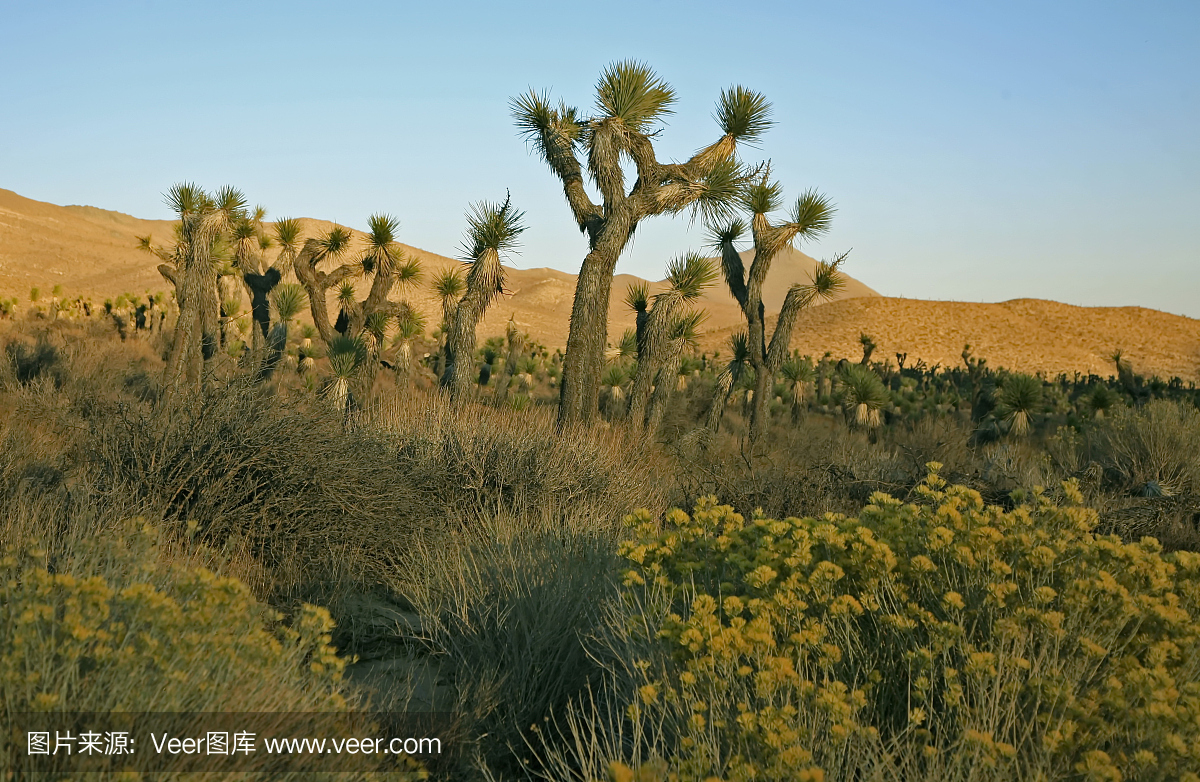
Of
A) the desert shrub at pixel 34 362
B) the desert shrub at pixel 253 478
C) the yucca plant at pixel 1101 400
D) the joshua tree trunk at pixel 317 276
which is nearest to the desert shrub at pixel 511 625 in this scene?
the desert shrub at pixel 253 478

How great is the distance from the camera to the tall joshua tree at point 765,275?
57.9 feet

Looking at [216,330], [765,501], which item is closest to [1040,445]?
[765,501]

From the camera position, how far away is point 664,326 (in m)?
16.4

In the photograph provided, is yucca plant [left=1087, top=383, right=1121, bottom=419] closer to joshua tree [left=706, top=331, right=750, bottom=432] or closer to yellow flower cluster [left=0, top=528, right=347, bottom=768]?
joshua tree [left=706, top=331, right=750, bottom=432]

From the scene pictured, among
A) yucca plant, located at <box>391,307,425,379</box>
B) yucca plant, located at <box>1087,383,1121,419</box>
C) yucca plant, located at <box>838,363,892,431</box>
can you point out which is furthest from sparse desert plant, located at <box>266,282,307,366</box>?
yucca plant, located at <box>1087,383,1121,419</box>

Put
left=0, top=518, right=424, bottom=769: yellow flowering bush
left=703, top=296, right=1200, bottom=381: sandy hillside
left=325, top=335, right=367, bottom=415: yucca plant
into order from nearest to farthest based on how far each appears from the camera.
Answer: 1. left=0, top=518, right=424, bottom=769: yellow flowering bush
2. left=325, top=335, right=367, bottom=415: yucca plant
3. left=703, top=296, right=1200, bottom=381: sandy hillside

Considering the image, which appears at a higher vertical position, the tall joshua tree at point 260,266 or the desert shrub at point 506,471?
the tall joshua tree at point 260,266

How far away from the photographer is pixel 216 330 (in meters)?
19.9

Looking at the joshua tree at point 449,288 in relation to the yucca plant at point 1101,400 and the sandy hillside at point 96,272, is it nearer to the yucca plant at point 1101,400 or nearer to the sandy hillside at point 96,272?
the yucca plant at point 1101,400

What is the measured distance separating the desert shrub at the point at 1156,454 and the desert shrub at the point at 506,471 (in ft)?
19.3

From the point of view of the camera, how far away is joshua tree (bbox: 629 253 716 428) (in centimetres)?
1631

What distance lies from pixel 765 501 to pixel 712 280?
31.2 feet

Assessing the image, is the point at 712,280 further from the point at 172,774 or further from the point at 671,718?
the point at 172,774

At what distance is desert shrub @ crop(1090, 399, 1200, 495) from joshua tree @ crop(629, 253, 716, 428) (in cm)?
729
